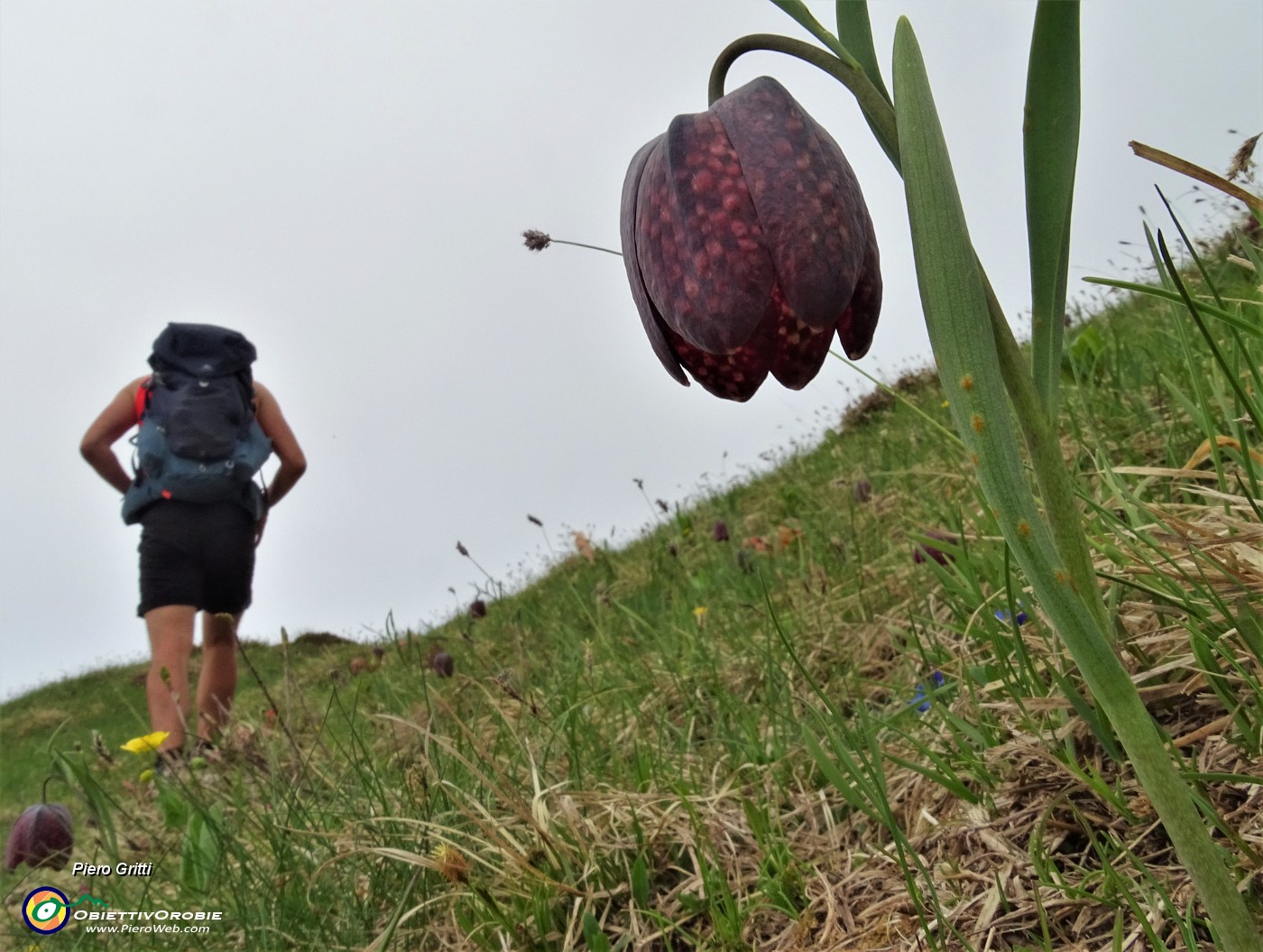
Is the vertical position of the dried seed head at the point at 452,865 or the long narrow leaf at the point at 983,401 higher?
the long narrow leaf at the point at 983,401

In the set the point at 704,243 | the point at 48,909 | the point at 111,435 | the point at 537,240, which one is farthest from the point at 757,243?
the point at 111,435

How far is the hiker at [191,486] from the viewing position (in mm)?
3164

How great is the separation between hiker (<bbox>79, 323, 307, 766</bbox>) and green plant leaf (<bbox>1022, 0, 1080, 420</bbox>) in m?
2.92

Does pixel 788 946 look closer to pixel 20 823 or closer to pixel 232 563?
pixel 20 823

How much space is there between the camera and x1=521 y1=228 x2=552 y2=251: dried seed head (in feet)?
3.73

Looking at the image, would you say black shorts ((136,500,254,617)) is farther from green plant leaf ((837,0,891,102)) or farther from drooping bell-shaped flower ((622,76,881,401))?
green plant leaf ((837,0,891,102))

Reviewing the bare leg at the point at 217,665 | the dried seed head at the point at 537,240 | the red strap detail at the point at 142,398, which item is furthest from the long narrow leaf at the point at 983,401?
the red strap detail at the point at 142,398

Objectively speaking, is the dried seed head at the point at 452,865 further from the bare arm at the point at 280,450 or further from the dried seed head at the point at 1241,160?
the bare arm at the point at 280,450

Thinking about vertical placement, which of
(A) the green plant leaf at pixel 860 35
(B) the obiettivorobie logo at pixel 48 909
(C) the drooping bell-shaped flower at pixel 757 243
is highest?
(A) the green plant leaf at pixel 860 35

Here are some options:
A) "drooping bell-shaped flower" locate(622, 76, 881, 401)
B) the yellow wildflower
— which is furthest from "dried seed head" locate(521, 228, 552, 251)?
the yellow wildflower

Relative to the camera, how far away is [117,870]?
163 centimetres

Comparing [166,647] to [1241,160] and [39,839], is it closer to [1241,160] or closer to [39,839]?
[39,839]

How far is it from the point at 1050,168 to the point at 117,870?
1.74 m

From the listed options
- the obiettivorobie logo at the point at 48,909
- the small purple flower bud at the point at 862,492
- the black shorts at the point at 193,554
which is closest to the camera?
the obiettivorobie logo at the point at 48,909
